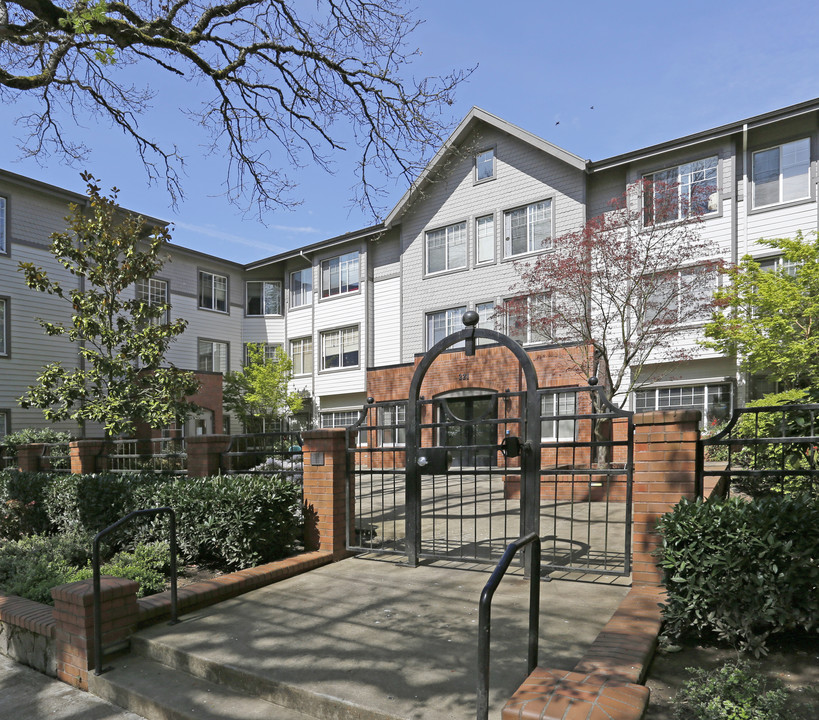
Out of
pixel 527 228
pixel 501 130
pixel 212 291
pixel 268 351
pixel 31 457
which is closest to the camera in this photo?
pixel 31 457

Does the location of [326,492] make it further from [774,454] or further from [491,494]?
[774,454]

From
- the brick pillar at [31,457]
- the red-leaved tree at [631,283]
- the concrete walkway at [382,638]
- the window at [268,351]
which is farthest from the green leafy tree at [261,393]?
the concrete walkway at [382,638]

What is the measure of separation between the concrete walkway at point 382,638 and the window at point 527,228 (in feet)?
49.1

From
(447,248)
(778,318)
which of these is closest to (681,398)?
(778,318)

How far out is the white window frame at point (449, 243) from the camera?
21.1 metres

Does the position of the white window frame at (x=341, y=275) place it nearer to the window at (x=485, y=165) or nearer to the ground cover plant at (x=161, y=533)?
the window at (x=485, y=165)

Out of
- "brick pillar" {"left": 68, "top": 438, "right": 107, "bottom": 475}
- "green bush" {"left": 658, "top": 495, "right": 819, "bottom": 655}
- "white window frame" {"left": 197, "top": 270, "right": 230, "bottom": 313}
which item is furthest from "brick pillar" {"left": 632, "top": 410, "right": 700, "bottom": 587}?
"white window frame" {"left": 197, "top": 270, "right": 230, "bottom": 313}

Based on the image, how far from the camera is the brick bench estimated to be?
8.70 feet

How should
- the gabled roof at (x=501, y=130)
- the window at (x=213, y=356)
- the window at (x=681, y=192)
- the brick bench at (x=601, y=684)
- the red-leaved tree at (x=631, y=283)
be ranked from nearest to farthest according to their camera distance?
the brick bench at (x=601, y=684)
the red-leaved tree at (x=631, y=283)
the window at (x=681, y=192)
the gabled roof at (x=501, y=130)
the window at (x=213, y=356)

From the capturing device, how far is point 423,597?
17.1 feet

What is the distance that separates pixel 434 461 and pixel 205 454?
3662mm

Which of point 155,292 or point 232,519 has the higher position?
point 155,292

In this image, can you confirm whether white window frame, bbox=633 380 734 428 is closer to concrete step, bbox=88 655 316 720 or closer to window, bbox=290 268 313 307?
concrete step, bbox=88 655 316 720

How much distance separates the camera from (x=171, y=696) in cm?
385
